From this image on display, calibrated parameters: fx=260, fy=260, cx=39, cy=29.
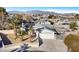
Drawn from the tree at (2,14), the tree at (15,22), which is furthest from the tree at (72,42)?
the tree at (2,14)

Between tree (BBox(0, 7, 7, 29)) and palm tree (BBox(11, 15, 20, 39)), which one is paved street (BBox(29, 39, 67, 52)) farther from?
tree (BBox(0, 7, 7, 29))

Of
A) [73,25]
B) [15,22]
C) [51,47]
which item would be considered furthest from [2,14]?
[73,25]

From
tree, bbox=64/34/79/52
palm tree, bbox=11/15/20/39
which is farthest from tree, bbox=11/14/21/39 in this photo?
tree, bbox=64/34/79/52

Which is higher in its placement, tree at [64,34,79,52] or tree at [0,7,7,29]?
tree at [0,7,7,29]

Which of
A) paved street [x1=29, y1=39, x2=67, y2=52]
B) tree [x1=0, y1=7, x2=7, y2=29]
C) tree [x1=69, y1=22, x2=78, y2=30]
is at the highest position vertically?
tree [x1=0, y1=7, x2=7, y2=29]

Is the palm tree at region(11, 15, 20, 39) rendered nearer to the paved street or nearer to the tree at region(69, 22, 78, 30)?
the paved street

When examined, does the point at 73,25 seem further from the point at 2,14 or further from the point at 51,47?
the point at 2,14

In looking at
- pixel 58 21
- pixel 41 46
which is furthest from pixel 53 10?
pixel 41 46

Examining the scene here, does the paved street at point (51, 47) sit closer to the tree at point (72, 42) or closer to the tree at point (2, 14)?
the tree at point (72, 42)
